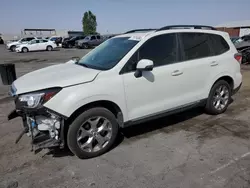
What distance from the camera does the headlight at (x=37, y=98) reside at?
3.17 meters

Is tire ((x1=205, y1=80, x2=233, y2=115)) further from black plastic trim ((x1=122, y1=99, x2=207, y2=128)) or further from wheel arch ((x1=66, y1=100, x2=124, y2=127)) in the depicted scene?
wheel arch ((x1=66, y1=100, x2=124, y2=127))

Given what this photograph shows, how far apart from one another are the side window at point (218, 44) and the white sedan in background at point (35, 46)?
93.4 feet

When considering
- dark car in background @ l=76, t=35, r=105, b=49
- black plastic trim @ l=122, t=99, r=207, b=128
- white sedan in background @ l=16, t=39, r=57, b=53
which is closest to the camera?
black plastic trim @ l=122, t=99, r=207, b=128

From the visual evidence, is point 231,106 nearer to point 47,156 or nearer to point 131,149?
point 131,149

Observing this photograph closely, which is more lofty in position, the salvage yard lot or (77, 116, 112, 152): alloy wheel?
(77, 116, 112, 152): alloy wheel

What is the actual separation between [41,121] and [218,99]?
3.66m

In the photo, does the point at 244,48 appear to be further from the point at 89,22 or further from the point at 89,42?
the point at 89,22

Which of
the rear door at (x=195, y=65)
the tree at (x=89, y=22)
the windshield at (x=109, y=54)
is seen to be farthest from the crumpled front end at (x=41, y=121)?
the tree at (x=89, y=22)

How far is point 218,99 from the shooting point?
16.9 ft

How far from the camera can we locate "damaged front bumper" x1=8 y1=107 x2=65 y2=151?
326 cm

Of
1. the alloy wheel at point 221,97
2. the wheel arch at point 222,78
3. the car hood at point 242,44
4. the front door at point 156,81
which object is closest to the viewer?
the front door at point 156,81

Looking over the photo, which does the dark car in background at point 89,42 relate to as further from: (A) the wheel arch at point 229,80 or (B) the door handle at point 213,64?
(B) the door handle at point 213,64

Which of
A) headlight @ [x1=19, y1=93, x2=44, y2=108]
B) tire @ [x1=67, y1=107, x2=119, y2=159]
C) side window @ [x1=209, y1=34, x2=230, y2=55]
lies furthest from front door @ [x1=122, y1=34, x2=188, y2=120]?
headlight @ [x1=19, y1=93, x2=44, y2=108]

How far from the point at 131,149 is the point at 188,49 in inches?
83.5
